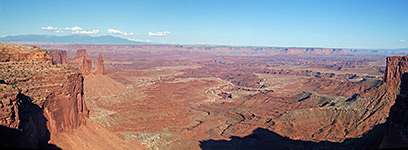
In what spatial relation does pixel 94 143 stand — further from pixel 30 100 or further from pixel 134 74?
pixel 134 74

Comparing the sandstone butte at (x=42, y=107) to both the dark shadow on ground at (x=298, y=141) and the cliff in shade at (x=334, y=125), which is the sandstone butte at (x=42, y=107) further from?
the cliff in shade at (x=334, y=125)

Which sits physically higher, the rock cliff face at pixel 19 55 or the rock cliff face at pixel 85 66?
the rock cliff face at pixel 19 55

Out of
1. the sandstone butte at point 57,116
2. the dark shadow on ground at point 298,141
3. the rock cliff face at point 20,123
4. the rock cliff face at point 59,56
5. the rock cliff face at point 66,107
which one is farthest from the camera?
the rock cliff face at point 59,56

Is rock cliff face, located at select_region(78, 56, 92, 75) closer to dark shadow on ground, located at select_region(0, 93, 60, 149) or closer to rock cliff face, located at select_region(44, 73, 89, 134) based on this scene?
rock cliff face, located at select_region(44, 73, 89, 134)

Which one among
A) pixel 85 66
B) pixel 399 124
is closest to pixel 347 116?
pixel 399 124

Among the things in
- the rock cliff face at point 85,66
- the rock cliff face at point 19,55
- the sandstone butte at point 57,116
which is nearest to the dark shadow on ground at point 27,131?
the sandstone butte at point 57,116

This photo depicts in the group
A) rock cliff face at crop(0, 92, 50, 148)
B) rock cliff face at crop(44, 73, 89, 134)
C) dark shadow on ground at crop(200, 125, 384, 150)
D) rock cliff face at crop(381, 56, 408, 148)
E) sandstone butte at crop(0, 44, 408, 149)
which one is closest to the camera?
rock cliff face at crop(0, 92, 50, 148)

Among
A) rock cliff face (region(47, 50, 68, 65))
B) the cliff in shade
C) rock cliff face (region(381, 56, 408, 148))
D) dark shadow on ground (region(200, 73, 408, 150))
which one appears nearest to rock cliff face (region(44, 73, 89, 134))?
dark shadow on ground (region(200, 73, 408, 150))

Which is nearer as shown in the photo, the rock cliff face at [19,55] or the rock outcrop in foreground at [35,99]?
the rock outcrop in foreground at [35,99]
